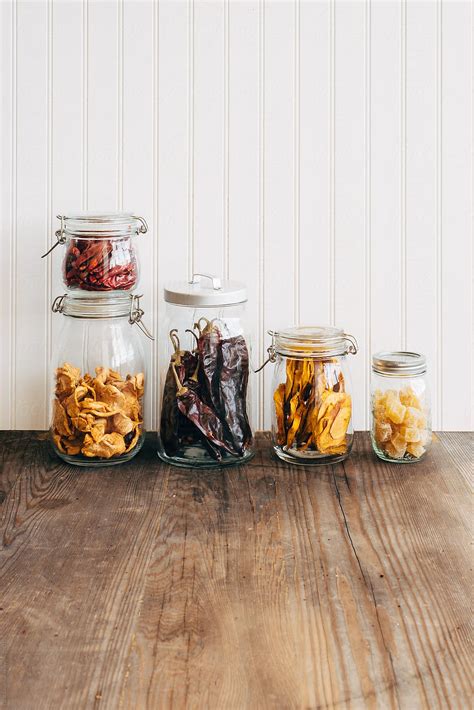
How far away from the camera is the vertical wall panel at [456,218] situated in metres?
1.50

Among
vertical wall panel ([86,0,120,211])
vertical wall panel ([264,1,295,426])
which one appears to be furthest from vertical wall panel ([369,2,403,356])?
vertical wall panel ([86,0,120,211])

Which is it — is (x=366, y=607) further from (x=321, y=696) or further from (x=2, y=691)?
(x=2, y=691)

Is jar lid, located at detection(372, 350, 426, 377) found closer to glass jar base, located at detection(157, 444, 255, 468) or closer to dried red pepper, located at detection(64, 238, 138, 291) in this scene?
glass jar base, located at detection(157, 444, 255, 468)

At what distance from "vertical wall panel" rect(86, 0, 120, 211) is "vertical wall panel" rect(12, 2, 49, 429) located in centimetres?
8

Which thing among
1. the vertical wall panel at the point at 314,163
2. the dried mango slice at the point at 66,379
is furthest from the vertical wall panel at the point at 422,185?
the dried mango slice at the point at 66,379

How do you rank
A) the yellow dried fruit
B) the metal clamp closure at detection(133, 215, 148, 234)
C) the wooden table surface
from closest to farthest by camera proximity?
the wooden table surface, the yellow dried fruit, the metal clamp closure at detection(133, 215, 148, 234)

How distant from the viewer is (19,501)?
122 cm

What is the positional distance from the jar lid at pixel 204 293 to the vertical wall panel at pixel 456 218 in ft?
1.31

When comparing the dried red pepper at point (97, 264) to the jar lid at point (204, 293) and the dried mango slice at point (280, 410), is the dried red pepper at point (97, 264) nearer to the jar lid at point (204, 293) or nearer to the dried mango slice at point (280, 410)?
the jar lid at point (204, 293)

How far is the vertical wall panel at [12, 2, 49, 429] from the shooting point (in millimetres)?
1498

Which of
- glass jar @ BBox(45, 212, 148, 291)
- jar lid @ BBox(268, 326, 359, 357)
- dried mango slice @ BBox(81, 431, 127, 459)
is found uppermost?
glass jar @ BBox(45, 212, 148, 291)

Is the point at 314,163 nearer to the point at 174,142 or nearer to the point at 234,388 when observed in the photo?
the point at 174,142

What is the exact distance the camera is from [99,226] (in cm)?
139

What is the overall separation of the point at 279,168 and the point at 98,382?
0.51 m
